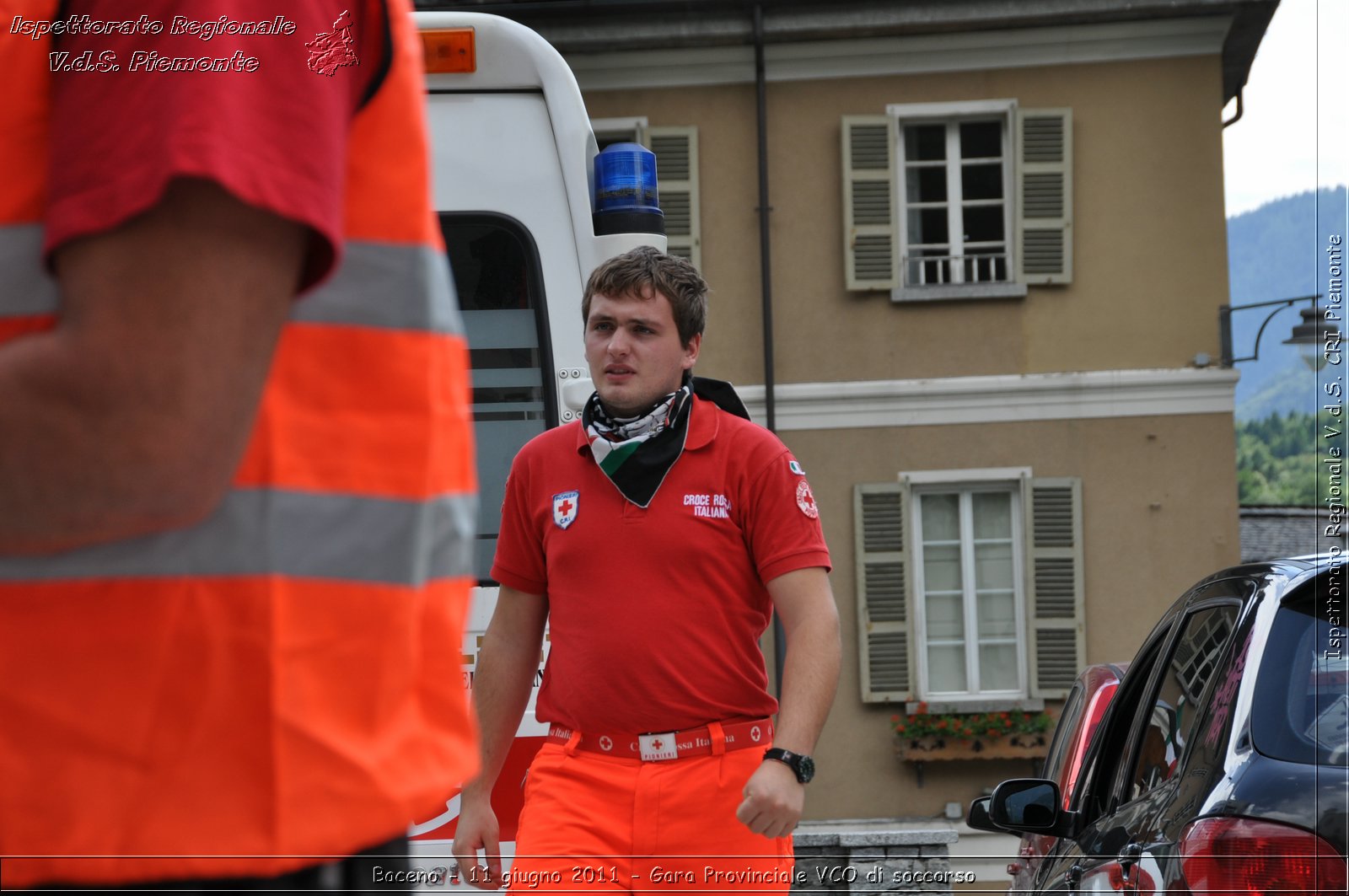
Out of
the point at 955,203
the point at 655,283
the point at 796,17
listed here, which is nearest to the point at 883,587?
the point at 955,203

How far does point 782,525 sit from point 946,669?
1227cm

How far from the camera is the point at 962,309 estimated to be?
50.2ft

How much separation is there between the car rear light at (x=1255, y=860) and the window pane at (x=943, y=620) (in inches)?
501

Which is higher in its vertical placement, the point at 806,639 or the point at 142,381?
the point at 142,381

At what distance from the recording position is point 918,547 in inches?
598

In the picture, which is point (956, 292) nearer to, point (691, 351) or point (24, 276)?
point (691, 351)

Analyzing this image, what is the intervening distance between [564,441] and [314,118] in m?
2.39

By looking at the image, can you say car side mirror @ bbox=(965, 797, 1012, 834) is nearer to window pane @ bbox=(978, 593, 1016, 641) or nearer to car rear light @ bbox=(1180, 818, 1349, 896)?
car rear light @ bbox=(1180, 818, 1349, 896)

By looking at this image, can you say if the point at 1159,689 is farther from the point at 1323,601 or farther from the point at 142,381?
the point at 142,381

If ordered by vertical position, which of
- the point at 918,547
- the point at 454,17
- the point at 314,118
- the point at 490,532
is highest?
the point at 454,17

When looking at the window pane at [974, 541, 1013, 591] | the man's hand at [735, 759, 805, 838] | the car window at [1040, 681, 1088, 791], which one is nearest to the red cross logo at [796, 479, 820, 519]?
the man's hand at [735, 759, 805, 838]

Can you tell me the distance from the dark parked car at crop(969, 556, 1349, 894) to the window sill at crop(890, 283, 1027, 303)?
1175 cm

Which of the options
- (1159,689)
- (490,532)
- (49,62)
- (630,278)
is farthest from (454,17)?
(49,62)

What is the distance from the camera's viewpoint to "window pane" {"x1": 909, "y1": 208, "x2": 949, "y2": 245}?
51.1ft
